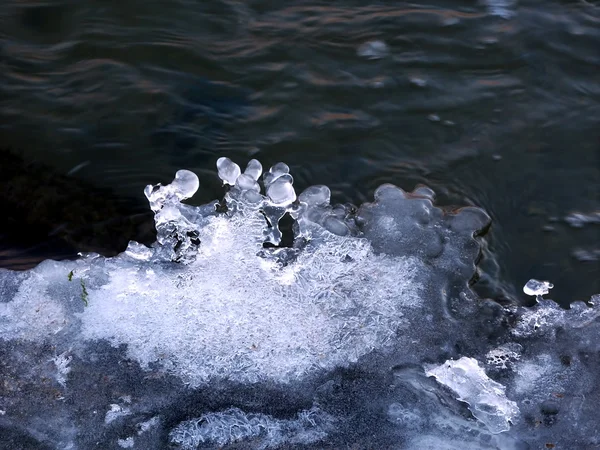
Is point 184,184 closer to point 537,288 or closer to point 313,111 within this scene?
point 313,111

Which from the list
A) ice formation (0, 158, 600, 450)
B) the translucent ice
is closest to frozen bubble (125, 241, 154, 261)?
ice formation (0, 158, 600, 450)

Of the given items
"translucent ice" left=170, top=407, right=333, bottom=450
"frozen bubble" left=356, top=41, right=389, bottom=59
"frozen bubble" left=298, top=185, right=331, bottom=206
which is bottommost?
"translucent ice" left=170, top=407, right=333, bottom=450

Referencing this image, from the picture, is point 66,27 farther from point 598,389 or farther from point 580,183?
point 598,389

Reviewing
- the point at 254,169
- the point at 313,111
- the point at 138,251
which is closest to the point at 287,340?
the point at 138,251

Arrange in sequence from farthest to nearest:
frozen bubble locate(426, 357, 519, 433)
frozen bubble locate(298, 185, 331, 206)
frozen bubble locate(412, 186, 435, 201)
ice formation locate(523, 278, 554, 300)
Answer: frozen bubble locate(412, 186, 435, 201), frozen bubble locate(298, 185, 331, 206), ice formation locate(523, 278, 554, 300), frozen bubble locate(426, 357, 519, 433)

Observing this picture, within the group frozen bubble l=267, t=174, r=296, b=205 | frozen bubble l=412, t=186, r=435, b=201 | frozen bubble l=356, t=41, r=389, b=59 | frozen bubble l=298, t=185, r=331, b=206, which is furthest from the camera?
frozen bubble l=356, t=41, r=389, b=59

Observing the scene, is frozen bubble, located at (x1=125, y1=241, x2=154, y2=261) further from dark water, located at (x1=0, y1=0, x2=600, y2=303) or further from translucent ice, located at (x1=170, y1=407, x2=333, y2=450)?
translucent ice, located at (x1=170, y1=407, x2=333, y2=450)

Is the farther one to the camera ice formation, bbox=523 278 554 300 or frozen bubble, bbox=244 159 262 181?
frozen bubble, bbox=244 159 262 181

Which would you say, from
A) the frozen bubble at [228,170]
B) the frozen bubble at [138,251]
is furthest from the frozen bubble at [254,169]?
the frozen bubble at [138,251]
